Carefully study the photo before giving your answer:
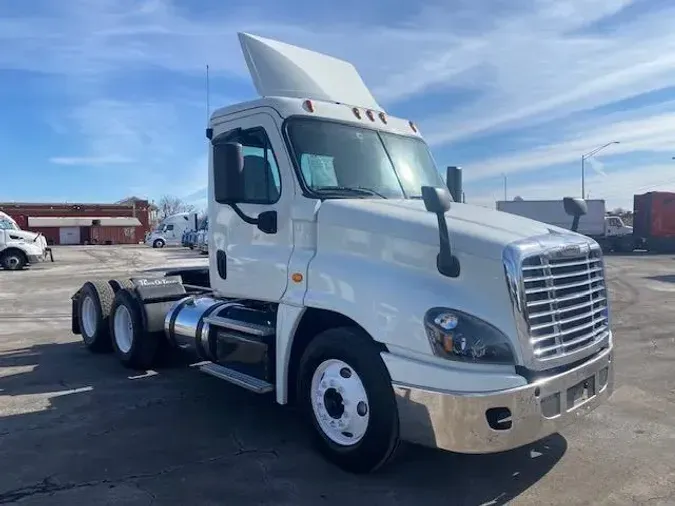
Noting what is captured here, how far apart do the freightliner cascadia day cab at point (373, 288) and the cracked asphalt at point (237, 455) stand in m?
0.42

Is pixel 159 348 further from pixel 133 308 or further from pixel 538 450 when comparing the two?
pixel 538 450

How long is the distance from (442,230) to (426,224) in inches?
12.8

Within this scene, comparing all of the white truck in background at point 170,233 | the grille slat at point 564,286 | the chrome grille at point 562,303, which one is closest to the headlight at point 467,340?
the chrome grille at point 562,303

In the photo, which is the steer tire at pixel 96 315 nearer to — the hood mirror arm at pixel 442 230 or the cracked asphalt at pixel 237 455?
the cracked asphalt at pixel 237 455

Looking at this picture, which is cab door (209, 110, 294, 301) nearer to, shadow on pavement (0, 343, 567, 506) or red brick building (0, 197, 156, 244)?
shadow on pavement (0, 343, 567, 506)

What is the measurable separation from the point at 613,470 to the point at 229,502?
9.18 ft

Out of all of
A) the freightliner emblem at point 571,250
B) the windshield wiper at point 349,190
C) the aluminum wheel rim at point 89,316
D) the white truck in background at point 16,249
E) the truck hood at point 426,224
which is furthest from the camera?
the white truck in background at point 16,249

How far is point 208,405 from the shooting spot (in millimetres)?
6219

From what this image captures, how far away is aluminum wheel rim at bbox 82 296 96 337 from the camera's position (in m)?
8.74

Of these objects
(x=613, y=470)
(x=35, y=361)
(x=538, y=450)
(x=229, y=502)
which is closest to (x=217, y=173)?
Result: (x=229, y=502)

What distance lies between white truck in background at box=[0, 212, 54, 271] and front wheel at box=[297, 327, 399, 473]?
24.9m

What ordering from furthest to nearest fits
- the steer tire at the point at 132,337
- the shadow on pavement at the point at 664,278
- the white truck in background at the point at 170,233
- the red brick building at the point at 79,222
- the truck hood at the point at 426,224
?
1. the red brick building at the point at 79,222
2. the white truck in background at the point at 170,233
3. the shadow on pavement at the point at 664,278
4. the steer tire at the point at 132,337
5. the truck hood at the point at 426,224

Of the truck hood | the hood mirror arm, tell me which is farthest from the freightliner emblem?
the hood mirror arm

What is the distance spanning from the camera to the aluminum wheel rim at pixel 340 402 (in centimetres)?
437
